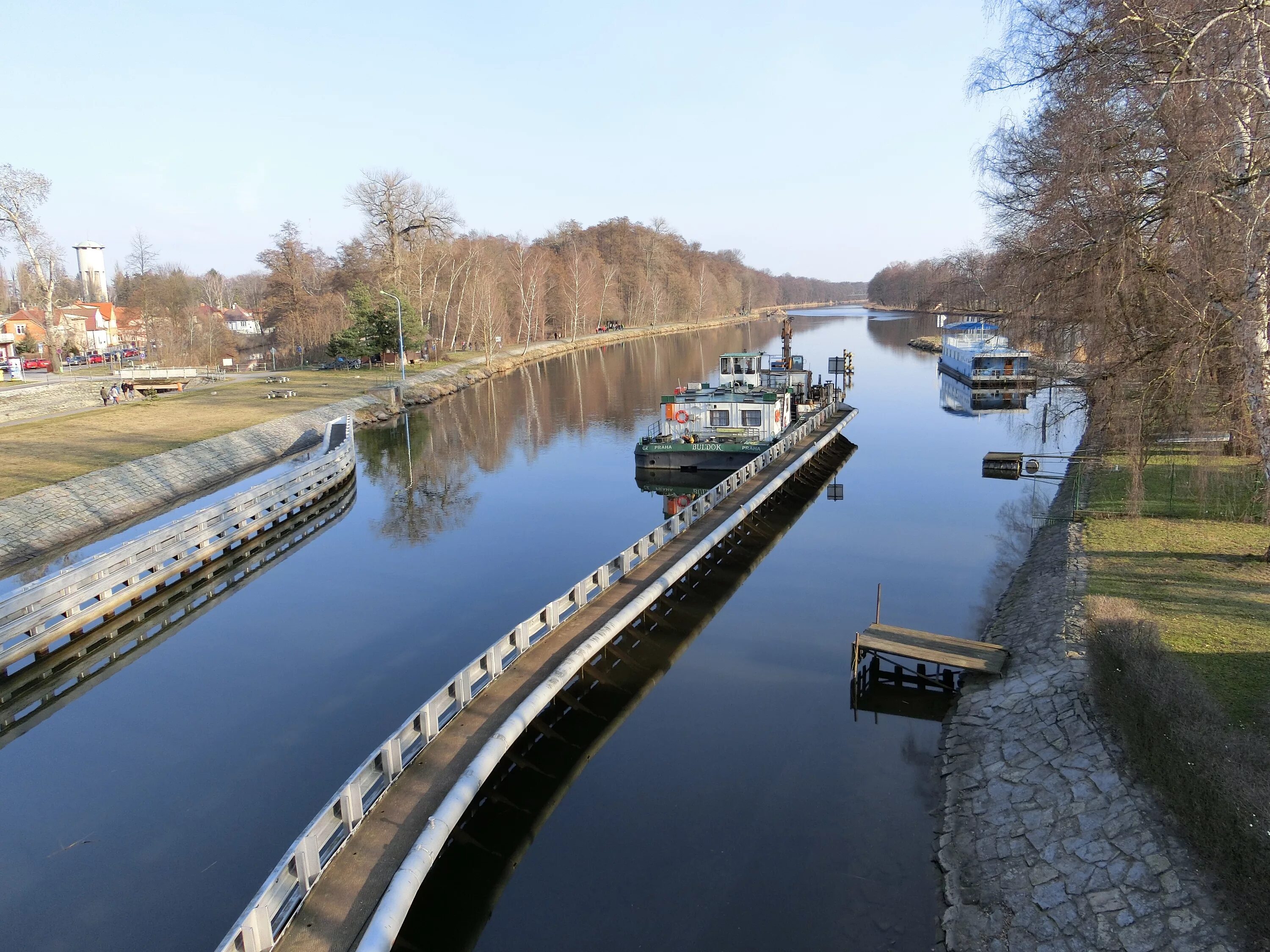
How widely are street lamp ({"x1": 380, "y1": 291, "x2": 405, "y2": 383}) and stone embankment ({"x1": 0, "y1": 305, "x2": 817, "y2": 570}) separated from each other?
4506mm

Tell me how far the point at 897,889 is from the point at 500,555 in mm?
17089

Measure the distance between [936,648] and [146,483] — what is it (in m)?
29.4

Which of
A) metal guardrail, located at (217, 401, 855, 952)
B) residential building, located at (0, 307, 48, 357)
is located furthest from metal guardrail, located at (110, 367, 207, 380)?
metal guardrail, located at (217, 401, 855, 952)

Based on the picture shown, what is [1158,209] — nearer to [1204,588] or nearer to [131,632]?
[1204,588]

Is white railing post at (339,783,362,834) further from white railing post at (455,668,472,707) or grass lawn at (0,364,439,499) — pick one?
grass lawn at (0,364,439,499)

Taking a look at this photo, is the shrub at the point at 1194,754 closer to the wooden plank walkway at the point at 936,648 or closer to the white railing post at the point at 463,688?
the wooden plank walkway at the point at 936,648

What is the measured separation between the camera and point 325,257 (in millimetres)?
117938

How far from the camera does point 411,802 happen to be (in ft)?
36.5

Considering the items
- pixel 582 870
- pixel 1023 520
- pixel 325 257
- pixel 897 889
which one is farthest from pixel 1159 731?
pixel 325 257

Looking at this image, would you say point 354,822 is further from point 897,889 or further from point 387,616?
point 387,616

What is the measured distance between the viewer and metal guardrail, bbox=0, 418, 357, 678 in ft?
60.1

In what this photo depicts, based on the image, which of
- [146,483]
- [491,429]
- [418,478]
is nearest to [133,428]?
[146,483]

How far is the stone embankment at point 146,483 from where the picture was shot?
25.1 metres

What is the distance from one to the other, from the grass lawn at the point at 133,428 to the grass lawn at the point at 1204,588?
31.7m
